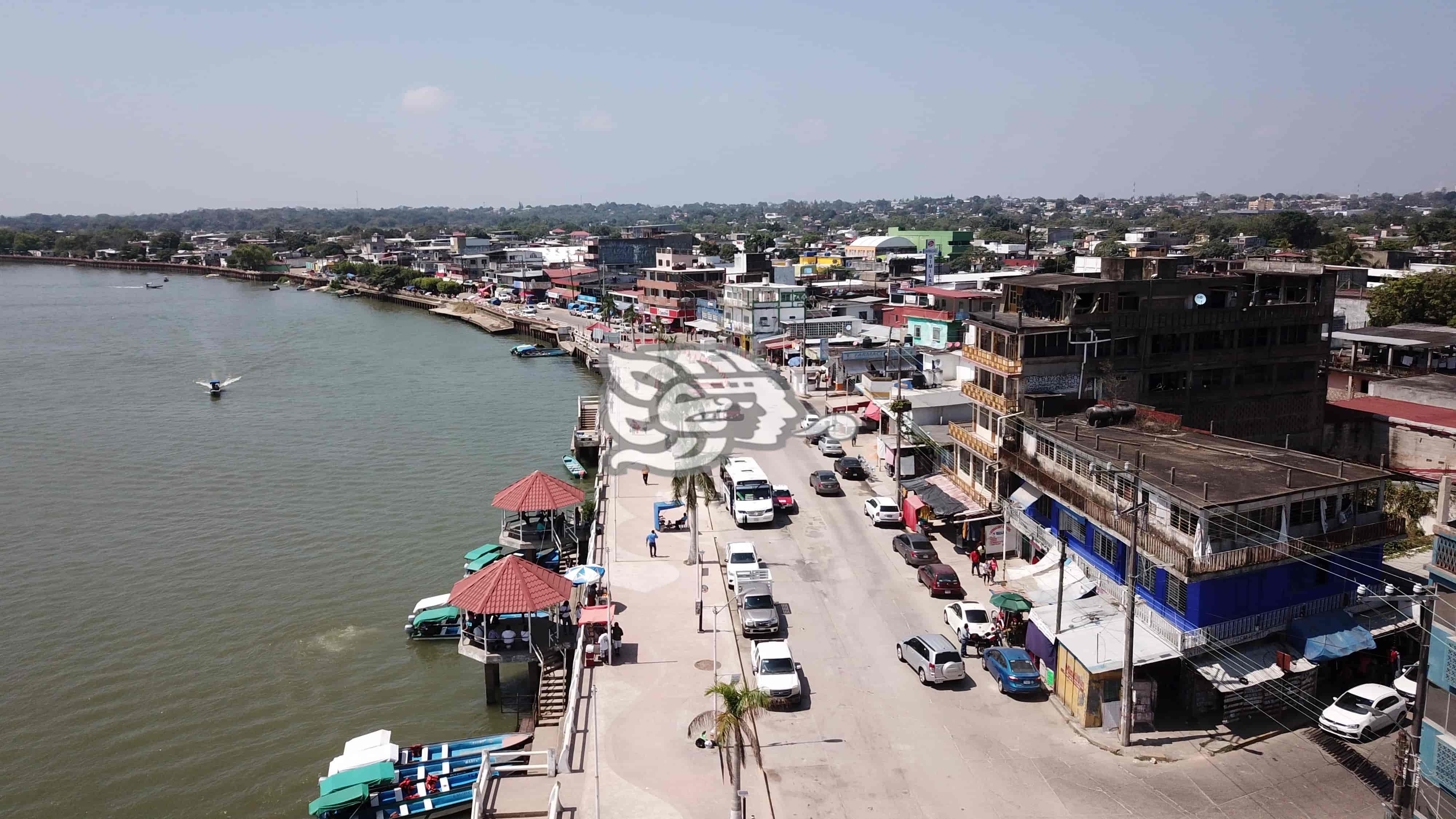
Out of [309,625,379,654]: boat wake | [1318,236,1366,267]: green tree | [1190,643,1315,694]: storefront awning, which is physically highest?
[1318,236,1366,267]: green tree

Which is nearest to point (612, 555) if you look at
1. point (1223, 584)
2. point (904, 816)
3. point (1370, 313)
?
point (904, 816)

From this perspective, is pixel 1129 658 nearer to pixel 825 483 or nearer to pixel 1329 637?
pixel 1329 637

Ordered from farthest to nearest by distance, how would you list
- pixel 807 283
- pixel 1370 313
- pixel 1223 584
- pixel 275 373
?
1. pixel 807 283
2. pixel 275 373
3. pixel 1370 313
4. pixel 1223 584

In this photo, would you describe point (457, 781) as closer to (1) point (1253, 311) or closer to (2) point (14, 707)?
(2) point (14, 707)

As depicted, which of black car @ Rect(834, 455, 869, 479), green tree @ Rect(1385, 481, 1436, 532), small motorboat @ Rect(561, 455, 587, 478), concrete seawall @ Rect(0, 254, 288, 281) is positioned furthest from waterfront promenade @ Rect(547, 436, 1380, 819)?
concrete seawall @ Rect(0, 254, 288, 281)

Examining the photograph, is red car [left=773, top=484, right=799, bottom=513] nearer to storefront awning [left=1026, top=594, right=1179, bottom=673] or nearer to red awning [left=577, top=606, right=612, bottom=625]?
red awning [left=577, top=606, right=612, bottom=625]

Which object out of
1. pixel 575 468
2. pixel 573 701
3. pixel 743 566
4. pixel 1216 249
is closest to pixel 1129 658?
pixel 743 566

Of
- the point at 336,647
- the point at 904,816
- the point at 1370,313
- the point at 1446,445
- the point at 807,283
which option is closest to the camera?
the point at 904,816
